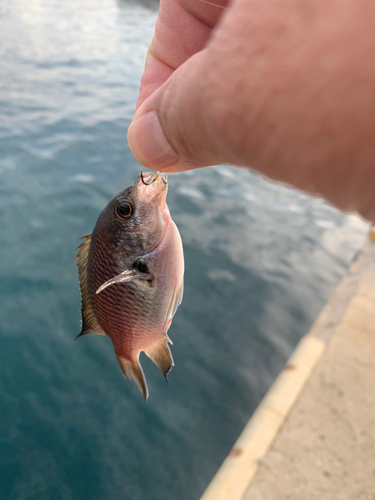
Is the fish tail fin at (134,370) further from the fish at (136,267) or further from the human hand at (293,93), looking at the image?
the human hand at (293,93)

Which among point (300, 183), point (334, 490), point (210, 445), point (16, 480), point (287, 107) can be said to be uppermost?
point (287, 107)

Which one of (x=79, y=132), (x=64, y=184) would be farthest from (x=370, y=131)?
(x=79, y=132)

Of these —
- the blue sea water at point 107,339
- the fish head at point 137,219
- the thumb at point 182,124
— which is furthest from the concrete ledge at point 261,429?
the thumb at point 182,124

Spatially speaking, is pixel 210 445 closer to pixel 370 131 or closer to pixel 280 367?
pixel 280 367

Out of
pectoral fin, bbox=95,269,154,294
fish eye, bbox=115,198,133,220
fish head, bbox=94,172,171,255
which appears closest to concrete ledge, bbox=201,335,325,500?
pectoral fin, bbox=95,269,154,294

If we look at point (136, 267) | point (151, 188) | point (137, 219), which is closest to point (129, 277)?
point (136, 267)

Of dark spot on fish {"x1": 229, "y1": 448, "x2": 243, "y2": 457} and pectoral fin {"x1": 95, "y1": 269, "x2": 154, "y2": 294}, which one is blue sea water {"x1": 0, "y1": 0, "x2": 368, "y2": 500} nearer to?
dark spot on fish {"x1": 229, "y1": 448, "x2": 243, "y2": 457}

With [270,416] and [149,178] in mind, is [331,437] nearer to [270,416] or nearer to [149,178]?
[270,416]
